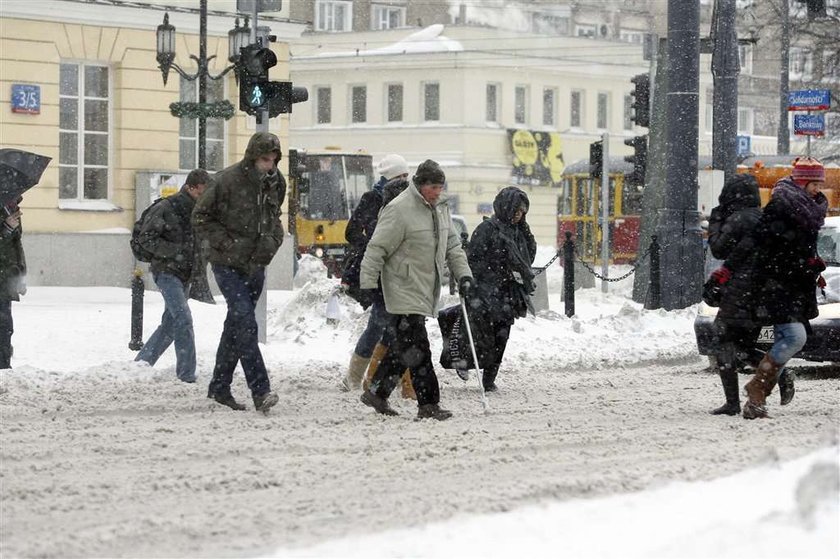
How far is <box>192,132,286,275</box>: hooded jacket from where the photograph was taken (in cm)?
1116

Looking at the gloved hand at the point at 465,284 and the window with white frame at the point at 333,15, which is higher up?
the window with white frame at the point at 333,15

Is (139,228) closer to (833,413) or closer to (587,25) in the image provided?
(833,413)

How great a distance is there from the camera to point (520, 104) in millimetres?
65188

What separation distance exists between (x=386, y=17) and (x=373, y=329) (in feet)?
212

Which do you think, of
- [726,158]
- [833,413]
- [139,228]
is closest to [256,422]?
[139,228]

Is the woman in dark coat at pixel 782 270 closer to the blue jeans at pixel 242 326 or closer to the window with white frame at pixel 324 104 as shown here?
the blue jeans at pixel 242 326

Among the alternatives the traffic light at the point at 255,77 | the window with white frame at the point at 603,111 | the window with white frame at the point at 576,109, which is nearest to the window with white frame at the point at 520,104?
the window with white frame at the point at 576,109

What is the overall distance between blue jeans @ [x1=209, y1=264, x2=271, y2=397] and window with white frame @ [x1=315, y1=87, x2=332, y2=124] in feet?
180

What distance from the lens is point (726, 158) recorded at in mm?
21859

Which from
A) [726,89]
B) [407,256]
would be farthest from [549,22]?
[407,256]

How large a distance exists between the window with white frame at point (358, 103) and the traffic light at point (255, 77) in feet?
165

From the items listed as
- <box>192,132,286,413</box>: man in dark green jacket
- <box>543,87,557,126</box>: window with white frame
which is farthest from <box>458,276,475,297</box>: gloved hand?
<box>543,87,557,126</box>: window with white frame

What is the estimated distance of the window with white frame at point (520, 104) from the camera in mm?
64875

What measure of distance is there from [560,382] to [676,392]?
1.30 metres
